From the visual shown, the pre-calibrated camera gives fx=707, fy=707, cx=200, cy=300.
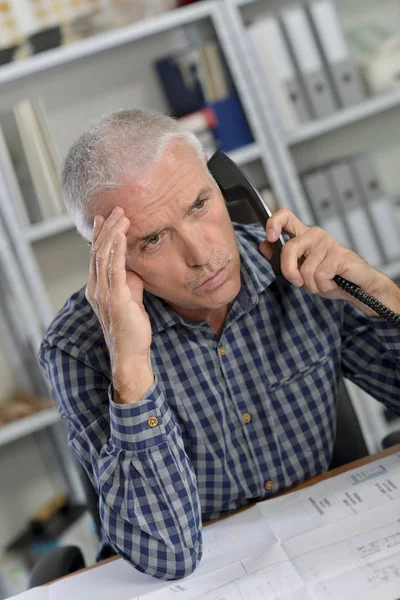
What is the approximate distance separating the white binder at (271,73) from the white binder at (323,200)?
19cm

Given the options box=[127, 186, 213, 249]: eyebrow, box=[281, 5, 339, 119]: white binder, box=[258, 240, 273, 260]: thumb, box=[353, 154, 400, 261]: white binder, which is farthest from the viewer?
box=[353, 154, 400, 261]: white binder

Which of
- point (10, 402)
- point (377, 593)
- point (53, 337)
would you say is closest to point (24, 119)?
point (10, 402)

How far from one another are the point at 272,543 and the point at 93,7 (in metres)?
2.23

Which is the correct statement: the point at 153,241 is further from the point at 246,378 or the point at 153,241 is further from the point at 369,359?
the point at 369,359

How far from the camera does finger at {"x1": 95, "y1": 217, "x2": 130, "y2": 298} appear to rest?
1.12 metres

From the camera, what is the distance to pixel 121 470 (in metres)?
1.11

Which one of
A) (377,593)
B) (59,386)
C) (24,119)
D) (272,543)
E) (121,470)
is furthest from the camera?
(24,119)

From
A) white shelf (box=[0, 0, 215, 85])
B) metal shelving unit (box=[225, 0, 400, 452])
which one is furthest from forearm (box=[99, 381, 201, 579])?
white shelf (box=[0, 0, 215, 85])

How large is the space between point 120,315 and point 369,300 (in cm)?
41

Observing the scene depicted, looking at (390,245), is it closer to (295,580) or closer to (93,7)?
(93,7)

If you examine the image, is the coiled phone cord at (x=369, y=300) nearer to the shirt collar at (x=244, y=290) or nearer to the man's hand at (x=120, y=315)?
the shirt collar at (x=244, y=290)

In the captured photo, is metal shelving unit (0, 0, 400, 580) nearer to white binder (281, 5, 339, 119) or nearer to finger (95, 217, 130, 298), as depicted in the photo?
white binder (281, 5, 339, 119)

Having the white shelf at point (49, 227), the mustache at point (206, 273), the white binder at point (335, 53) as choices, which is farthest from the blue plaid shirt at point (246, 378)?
the white binder at point (335, 53)

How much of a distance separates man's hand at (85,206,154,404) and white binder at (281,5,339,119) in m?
1.52
